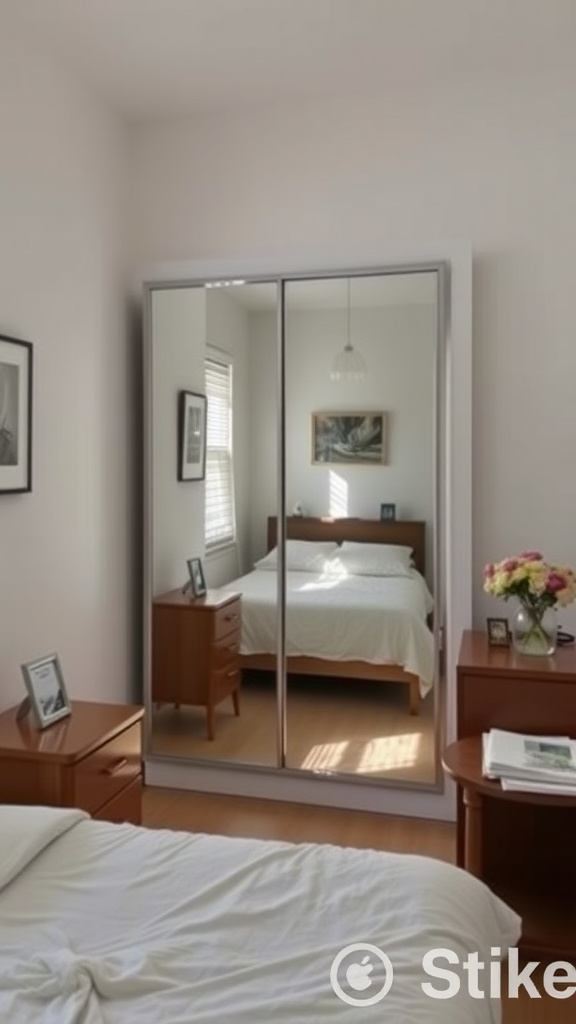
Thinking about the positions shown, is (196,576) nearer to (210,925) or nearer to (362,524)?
(362,524)

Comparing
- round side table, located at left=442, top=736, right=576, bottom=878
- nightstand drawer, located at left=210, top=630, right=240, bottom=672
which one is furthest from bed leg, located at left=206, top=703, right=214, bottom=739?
round side table, located at left=442, top=736, right=576, bottom=878

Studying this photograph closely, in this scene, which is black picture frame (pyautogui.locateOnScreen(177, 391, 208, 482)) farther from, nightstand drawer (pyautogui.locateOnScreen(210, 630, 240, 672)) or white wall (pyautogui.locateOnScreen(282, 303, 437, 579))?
nightstand drawer (pyautogui.locateOnScreen(210, 630, 240, 672))

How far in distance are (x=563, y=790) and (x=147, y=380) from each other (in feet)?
7.55

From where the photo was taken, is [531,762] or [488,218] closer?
[531,762]

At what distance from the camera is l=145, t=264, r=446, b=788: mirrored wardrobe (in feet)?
9.69

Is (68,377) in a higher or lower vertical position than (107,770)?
higher

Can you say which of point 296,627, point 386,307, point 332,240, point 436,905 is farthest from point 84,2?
point 436,905

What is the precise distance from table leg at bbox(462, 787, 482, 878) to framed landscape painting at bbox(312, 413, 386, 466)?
136 centimetres

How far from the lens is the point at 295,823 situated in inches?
115

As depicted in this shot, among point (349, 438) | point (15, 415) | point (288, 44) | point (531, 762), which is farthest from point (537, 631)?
point (288, 44)

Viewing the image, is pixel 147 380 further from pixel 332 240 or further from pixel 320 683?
pixel 320 683

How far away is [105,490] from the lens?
311 centimetres

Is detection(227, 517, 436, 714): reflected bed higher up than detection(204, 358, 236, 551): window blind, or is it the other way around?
detection(204, 358, 236, 551): window blind

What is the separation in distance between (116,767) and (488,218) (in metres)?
2.51
